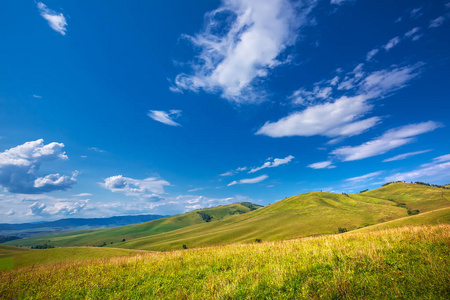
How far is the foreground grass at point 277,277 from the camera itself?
592cm

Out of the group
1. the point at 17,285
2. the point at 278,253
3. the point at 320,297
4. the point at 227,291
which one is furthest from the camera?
the point at 278,253

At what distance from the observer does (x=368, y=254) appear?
8000mm

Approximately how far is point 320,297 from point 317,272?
1.84 metres

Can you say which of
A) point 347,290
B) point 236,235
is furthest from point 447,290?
point 236,235

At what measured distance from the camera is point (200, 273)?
9.11m

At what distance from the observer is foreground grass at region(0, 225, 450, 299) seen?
592 cm

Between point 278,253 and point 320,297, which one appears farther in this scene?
point 278,253

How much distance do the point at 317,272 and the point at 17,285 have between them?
13.5 m

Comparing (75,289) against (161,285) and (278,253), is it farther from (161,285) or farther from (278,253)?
(278,253)

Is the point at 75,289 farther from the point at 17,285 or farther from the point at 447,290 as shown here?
the point at 447,290

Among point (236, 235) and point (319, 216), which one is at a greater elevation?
point (319, 216)

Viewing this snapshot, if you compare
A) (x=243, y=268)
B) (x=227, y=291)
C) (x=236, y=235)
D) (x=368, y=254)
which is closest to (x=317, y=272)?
(x=368, y=254)

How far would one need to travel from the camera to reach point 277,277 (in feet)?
23.1

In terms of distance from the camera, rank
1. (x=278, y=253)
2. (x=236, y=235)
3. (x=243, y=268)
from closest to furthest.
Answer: (x=243, y=268) → (x=278, y=253) → (x=236, y=235)
